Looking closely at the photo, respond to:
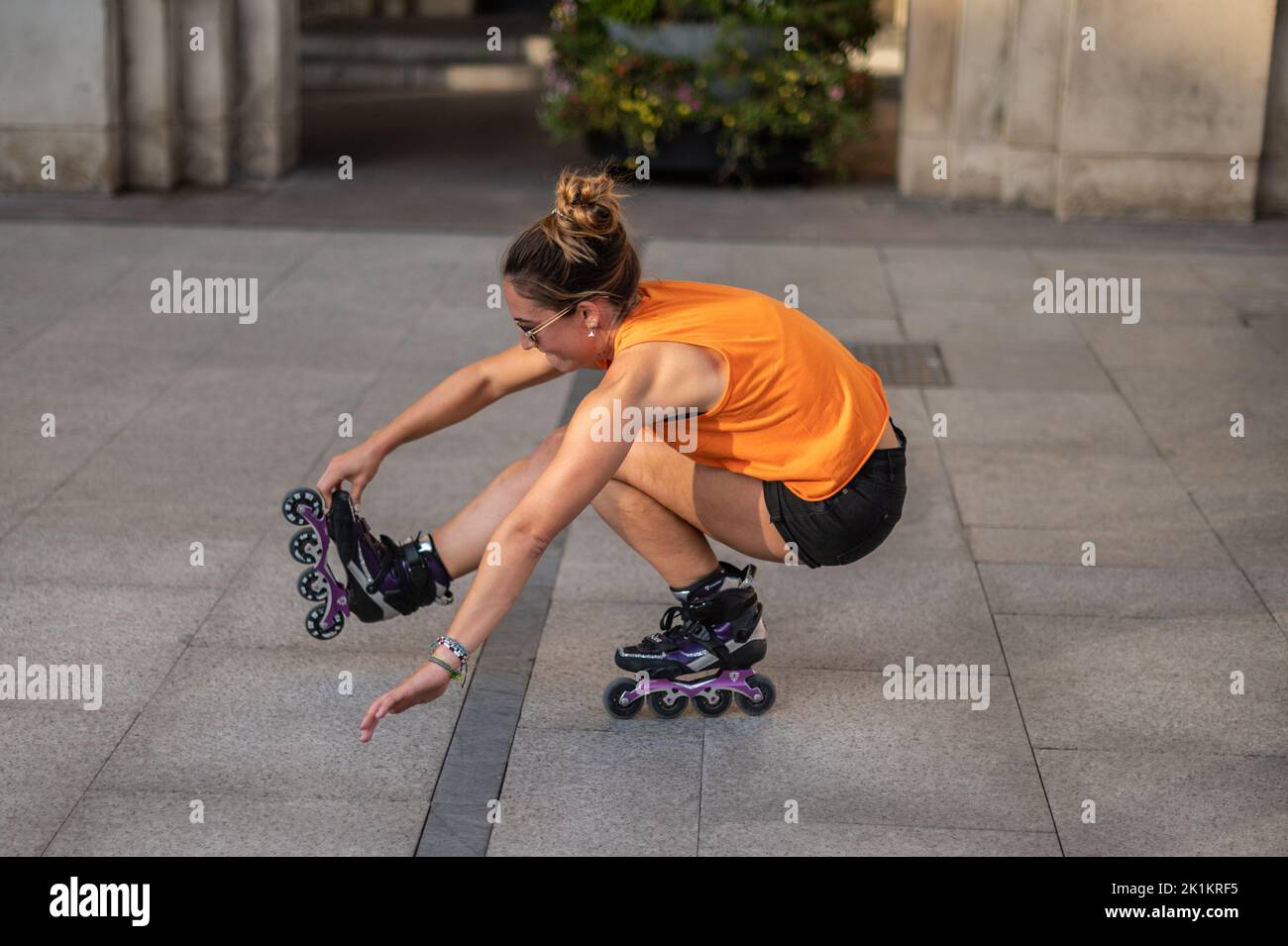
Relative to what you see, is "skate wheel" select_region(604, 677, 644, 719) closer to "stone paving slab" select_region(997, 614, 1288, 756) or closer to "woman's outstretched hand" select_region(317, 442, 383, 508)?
"woman's outstretched hand" select_region(317, 442, 383, 508)

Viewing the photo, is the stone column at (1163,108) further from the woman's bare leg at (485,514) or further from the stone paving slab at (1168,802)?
the woman's bare leg at (485,514)

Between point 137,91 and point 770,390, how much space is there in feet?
26.0

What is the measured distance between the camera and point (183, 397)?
644cm

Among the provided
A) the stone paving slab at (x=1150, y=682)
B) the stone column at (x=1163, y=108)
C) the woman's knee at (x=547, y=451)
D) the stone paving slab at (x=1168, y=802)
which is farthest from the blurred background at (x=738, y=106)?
the stone paving slab at (x=1168, y=802)

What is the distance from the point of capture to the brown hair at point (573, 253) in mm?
3336

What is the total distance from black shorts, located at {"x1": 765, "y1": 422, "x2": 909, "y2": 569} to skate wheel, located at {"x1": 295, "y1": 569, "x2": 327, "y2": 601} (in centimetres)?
112

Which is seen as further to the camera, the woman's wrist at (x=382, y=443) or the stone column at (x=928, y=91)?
the stone column at (x=928, y=91)

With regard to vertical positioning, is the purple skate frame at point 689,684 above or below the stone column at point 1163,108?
below

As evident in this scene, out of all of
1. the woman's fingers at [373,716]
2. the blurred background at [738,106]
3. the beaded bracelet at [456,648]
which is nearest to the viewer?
the woman's fingers at [373,716]

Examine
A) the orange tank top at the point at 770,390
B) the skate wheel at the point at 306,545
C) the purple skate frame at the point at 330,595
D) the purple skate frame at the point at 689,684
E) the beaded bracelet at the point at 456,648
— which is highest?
the orange tank top at the point at 770,390

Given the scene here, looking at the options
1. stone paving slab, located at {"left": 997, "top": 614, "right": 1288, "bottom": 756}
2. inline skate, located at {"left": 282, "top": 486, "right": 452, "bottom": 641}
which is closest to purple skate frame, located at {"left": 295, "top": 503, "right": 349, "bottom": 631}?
inline skate, located at {"left": 282, "top": 486, "right": 452, "bottom": 641}

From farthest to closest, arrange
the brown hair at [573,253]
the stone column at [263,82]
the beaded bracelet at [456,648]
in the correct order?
the stone column at [263,82] < the brown hair at [573,253] < the beaded bracelet at [456,648]
